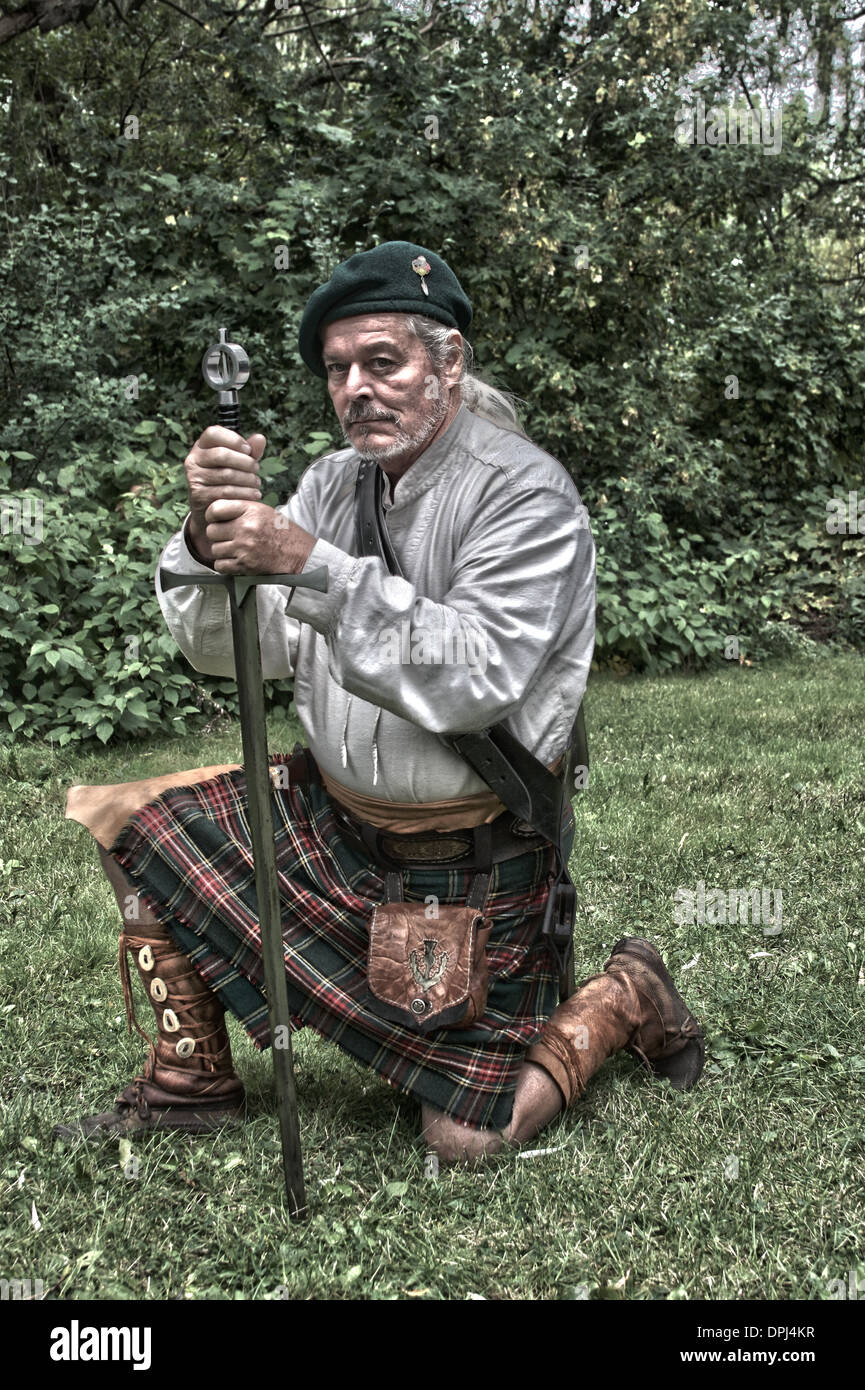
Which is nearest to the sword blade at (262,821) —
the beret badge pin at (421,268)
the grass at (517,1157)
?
the grass at (517,1157)

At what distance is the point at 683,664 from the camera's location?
339 inches

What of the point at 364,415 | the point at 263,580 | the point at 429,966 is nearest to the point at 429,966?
the point at 429,966

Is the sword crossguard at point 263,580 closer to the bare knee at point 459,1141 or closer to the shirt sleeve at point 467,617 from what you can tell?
the shirt sleeve at point 467,617

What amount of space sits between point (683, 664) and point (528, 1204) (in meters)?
6.37

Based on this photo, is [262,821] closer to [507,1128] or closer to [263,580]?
[263,580]

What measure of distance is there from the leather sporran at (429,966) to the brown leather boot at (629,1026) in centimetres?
33

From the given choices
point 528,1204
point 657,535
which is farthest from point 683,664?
point 528,1204

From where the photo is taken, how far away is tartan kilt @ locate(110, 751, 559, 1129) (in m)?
2.73

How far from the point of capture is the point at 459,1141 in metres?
2.70

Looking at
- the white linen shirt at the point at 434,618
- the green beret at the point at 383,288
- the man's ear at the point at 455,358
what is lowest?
the white linen shirt at the point at 434,618

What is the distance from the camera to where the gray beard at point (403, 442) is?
2750 millimetres

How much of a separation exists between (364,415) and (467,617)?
1.79ft

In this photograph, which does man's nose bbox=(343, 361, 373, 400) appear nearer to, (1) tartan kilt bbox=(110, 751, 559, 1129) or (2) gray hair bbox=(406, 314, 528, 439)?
(2) gray hair bbox=(406, 314, 528, 439)
